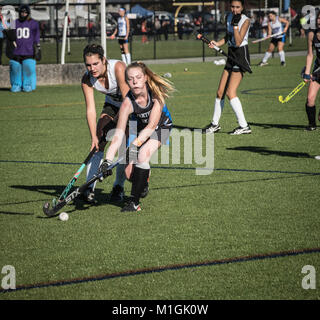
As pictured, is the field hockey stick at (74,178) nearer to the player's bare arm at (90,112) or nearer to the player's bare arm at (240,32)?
the player's bare arm at (90,112)

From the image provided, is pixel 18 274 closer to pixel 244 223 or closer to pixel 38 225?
pixel 38 225

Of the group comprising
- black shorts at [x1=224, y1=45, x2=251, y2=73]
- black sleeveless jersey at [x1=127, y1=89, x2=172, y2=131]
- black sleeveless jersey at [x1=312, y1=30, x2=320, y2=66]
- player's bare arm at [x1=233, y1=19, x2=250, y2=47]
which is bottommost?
black sleeveless jersey at [x1=127, y1=89, x2=172, y2=131]

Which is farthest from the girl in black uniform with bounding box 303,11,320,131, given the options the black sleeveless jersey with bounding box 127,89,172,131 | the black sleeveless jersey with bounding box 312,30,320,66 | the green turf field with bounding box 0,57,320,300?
the black sleeveless jersey with bounding box 127,89,172,131

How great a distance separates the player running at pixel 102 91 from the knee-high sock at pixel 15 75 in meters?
12.4

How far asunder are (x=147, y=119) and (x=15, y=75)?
13.6 meters

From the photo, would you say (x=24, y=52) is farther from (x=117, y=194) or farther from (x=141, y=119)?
(x=141, y=119)

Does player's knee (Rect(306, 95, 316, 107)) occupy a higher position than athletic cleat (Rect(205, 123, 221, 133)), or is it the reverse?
player's knee (Rect(306, 95, 316, 107))

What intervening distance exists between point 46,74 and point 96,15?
81.9 feet

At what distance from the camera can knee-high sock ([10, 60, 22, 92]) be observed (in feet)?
63.1

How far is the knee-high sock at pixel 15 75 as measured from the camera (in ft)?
63.1

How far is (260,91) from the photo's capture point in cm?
1802

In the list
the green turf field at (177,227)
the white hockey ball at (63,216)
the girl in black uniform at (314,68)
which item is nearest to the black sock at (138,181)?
the green turf field at (177,227)

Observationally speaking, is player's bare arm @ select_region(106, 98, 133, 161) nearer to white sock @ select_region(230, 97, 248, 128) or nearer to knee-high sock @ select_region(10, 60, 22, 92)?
white sock @ select_region(230, 97, 248, 128)

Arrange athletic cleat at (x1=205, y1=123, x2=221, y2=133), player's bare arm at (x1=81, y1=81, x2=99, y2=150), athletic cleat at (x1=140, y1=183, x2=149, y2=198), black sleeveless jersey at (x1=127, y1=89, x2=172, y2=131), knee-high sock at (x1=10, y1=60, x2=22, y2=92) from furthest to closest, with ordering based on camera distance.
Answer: knee-high sock at (x1=10, y1=60, x2=22, y2=92) < athletic cleat at (x1=205, y1=123, x2=221, y2=133) < athletic cleat at (x1=140, y1=183, x2=149, y2=198) < player's bare arm at (x1=81, y1=81, x2=99, y2=150) < black sleeveless jersey at (x1=127, y1=89, x2=172, y2=131)
